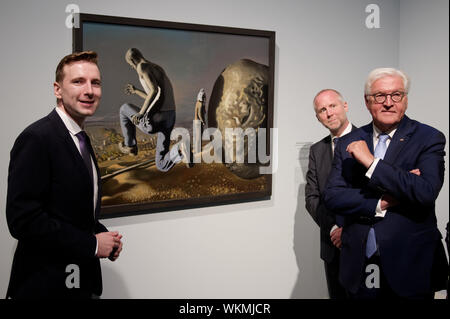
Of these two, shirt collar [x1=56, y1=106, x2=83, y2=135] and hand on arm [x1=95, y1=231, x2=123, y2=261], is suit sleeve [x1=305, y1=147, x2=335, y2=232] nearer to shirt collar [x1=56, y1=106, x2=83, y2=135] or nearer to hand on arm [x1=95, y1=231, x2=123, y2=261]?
hand on arm [x1=95, y1=231, x2=123, y2=261]

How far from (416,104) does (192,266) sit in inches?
96.1

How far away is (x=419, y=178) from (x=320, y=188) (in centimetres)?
91

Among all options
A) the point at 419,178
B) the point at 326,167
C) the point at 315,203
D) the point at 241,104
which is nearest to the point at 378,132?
the point at 419,178

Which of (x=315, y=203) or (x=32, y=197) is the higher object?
(x=32, y=197)

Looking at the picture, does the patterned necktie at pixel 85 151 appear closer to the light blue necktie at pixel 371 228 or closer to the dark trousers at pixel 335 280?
the light blue necktie at pixel 371 228

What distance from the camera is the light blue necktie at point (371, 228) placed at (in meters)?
1.86

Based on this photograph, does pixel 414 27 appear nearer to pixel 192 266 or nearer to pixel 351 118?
pixel 351 118

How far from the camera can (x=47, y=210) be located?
5.27ft

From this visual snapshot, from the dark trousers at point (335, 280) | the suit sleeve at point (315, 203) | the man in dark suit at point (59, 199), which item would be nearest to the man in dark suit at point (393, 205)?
the suit sleeve at point (315, 203)

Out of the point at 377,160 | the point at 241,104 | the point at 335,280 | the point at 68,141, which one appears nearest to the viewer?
the point at 68,141

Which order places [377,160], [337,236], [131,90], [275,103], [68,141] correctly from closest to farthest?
[68,141] → [377,160] → [337,236] → [131,90] → [275,103]

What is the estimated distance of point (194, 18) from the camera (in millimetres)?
2707

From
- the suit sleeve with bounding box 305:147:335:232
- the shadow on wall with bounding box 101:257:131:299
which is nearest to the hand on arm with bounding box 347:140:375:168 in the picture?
the suit sleeve with bounding box 305:147:335:232

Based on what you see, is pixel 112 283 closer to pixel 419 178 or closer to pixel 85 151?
pixel 85 151
